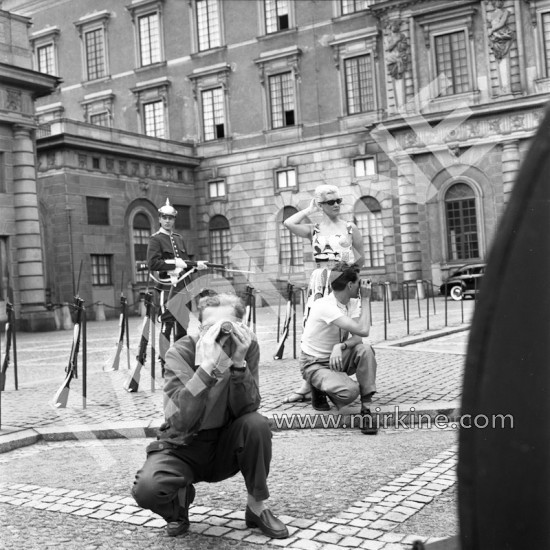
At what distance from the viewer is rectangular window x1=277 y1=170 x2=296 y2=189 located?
33.3 meters

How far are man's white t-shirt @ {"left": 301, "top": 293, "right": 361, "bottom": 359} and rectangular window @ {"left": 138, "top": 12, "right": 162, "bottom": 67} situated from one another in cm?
3256

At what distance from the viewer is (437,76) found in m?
29.7

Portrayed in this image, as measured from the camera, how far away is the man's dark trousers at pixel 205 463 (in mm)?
3549

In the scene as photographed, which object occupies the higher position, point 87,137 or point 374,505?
point 87,137

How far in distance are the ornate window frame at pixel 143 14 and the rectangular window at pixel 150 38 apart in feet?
0.42

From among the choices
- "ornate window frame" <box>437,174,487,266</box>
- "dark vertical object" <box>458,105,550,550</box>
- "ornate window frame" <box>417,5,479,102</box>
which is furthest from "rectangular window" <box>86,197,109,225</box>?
"dark vertical object" <box>458,105,550,550</box>

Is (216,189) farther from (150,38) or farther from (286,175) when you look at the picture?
(150,38)

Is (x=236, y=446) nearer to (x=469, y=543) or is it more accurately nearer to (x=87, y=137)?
(x=469, y=543)

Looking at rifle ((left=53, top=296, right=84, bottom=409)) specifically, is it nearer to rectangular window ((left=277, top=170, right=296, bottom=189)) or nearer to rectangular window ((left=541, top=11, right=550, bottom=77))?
rectangular window ((left=541, top=11, right=550, bottom=77))

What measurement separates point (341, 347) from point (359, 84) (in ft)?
90.0

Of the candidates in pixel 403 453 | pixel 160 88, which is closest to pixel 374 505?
pixel 403 453

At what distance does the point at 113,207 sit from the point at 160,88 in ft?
31.2

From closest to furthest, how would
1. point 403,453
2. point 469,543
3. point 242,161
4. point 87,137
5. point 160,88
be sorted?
point 469,543 < point 403,453 < point 87,137 < point 242,161 < point 160,88

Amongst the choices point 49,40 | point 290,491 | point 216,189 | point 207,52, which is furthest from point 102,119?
point 290,491
